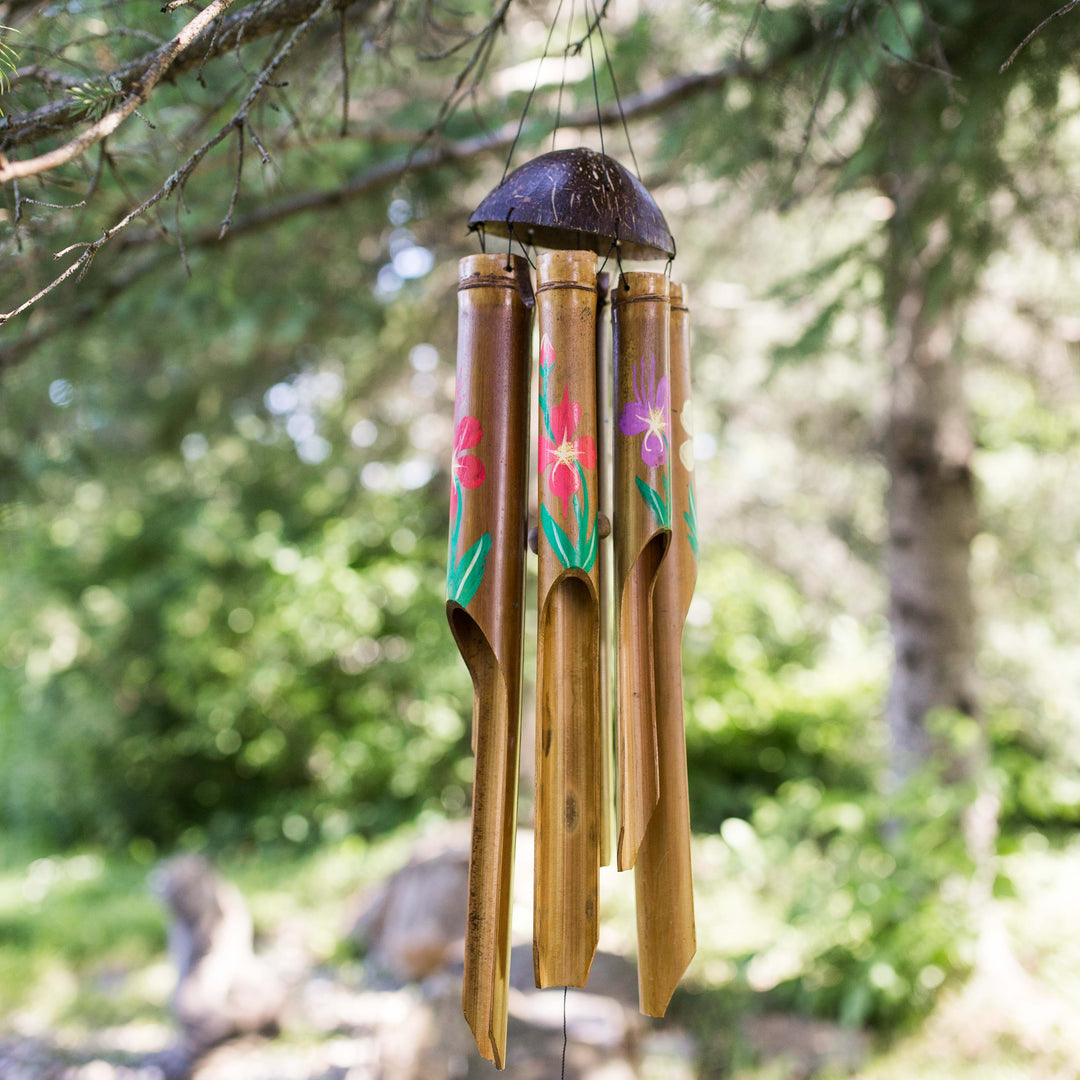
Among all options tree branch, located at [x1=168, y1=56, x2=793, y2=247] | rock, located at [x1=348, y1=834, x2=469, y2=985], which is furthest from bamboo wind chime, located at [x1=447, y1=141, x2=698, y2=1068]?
rock, located at [x1=348, y1=834, x2=469, y2=985]

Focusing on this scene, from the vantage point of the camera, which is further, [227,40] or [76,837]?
[76,837]

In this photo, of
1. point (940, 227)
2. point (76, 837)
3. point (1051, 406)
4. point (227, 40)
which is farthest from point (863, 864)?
point (76, 837)

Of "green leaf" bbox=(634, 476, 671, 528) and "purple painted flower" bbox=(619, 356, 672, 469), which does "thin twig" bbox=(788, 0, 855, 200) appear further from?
"green leaf" bbox=(634, 476, 671, 528)

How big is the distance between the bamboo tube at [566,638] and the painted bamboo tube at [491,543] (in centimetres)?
5

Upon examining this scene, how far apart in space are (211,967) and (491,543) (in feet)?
12.0

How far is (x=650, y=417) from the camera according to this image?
123cm

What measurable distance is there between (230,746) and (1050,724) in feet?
19.2

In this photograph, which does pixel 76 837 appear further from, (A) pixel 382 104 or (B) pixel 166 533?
(A) pixel 382 104

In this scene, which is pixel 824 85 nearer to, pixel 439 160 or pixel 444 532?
pixel 439 160

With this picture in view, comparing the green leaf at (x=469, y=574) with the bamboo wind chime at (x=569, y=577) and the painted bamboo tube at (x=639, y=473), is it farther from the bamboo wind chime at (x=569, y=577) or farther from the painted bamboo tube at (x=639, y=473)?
the painted bamboo tube at (x=639, y=473)

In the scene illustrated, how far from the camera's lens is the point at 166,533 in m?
6.91

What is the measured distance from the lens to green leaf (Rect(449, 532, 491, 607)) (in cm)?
117

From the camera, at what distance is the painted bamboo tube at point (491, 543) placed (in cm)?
117

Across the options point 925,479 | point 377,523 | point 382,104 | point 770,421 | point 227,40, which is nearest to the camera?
point 227,40
